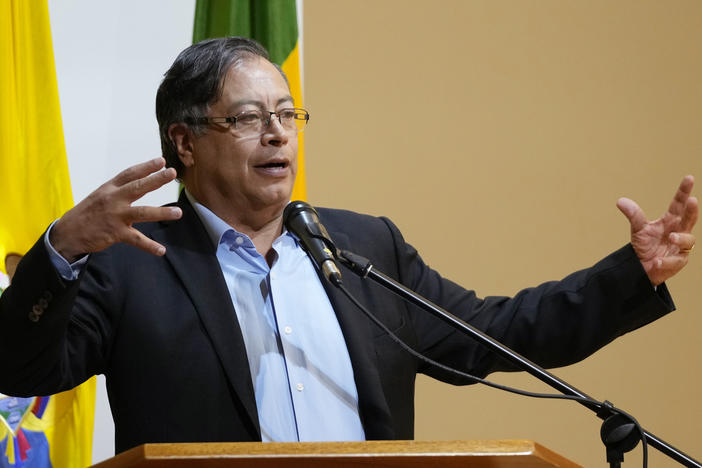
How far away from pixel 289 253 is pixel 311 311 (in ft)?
0.57

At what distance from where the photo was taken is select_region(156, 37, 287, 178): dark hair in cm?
217

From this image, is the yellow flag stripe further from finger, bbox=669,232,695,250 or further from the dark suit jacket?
finger, bbox=669,232,695,250

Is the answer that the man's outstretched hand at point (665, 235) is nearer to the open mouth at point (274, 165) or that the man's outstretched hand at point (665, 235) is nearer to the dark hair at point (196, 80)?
the open mouth at point (274, 165)

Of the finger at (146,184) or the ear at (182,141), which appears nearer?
the finger at (146,184)

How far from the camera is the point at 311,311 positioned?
2010 mm

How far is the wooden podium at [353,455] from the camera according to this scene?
1.08 metres

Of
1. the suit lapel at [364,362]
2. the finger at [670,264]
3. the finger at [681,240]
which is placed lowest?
the suit lapel at [364,362]

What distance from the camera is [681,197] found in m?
1.81

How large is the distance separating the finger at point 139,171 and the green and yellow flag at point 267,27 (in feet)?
4.47

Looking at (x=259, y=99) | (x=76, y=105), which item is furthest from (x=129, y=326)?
(x=76, y=105)

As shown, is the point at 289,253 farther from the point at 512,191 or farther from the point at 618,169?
the point at 618,169

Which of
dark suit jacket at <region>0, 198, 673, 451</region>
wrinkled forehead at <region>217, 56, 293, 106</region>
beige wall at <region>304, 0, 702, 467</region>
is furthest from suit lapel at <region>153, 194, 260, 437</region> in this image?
beige wall at <region>304, 0, 702, 467</region>

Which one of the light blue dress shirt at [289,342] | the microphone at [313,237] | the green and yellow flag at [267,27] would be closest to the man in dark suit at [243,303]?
the light blue dress shirt at [289,342]

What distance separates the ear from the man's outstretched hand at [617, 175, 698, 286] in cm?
102
